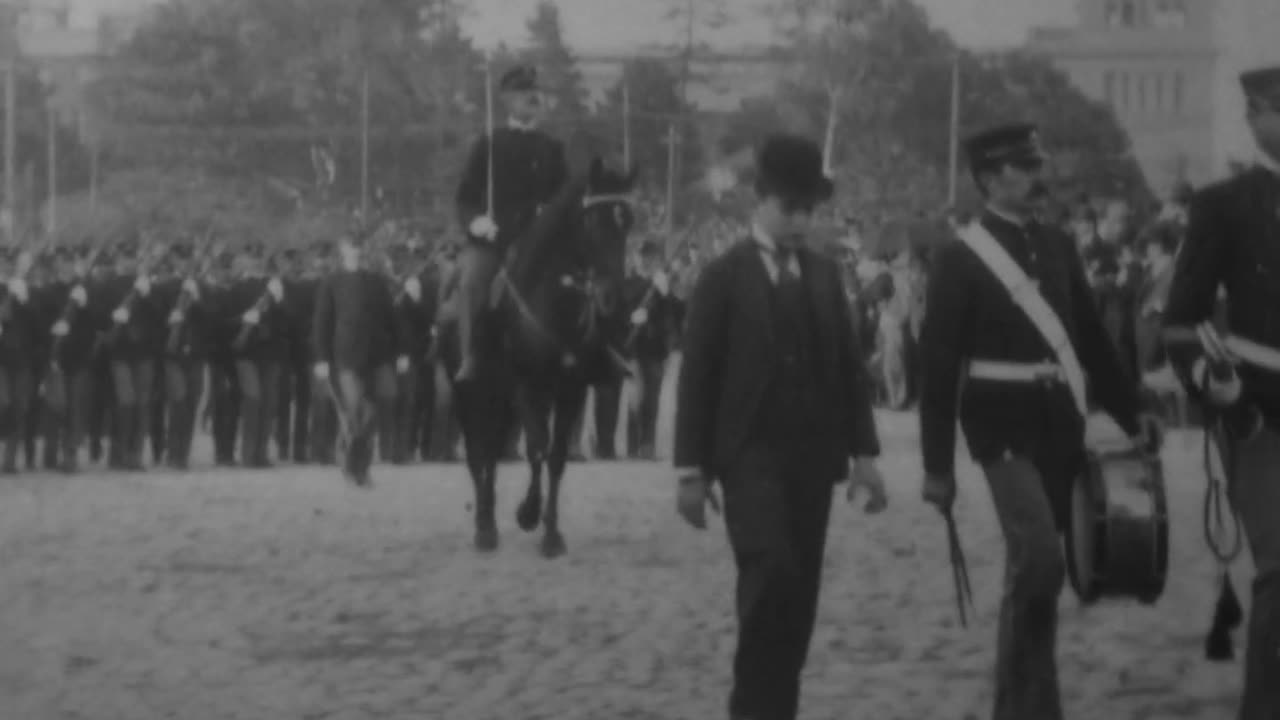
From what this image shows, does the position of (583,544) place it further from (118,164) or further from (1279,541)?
(118,164)

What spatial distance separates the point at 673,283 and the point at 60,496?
12.4 m

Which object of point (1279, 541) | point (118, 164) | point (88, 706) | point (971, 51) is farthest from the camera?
point (118, 164)

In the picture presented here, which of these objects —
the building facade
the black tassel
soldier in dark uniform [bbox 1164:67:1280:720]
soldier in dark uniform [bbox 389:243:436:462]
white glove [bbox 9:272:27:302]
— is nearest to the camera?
soldier in dark uniform [bbox 1164:67:1280:720]

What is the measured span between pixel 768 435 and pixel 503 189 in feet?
27.3

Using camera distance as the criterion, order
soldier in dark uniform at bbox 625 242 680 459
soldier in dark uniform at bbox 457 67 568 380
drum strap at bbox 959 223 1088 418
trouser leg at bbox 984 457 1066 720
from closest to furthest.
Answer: trouser leg at bbox 984 457 1066 720 → drum strap at bbox 959 223 1088 418 → soldier in dark uniform at bbox 457 67 568 380 → soldier in dark uniform at bbox 625 242 680 459

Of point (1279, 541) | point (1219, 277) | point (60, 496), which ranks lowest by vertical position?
point (60, 496)

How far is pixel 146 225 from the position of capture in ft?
242

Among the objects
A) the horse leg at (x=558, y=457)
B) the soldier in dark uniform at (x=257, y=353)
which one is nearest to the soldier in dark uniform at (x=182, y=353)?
the soldier in dark uniform at (x=257, y=353)

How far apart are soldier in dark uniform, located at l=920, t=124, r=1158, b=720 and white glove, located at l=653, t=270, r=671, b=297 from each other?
2267 cm

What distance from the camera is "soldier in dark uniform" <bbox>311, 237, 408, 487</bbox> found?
88.9 ft

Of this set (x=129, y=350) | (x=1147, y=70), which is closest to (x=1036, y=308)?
(x=129, y=350)

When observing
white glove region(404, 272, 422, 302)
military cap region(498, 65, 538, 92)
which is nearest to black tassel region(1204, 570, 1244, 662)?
military cap region(498, 65, 538, 92)

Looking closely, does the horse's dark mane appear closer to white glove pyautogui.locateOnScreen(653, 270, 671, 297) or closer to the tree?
white glove pyautogui.locateOnScreen(653, 270, 671, 297)

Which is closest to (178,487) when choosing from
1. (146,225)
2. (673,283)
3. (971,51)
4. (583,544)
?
(583,544)
